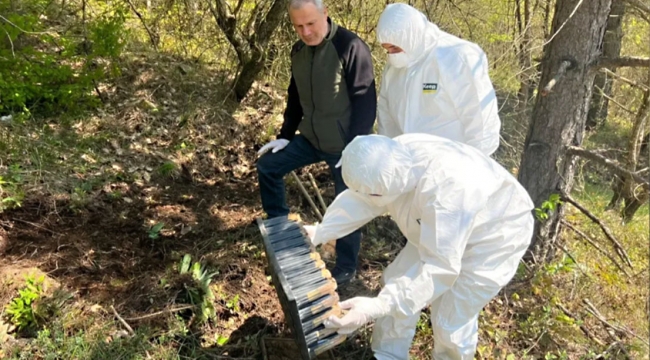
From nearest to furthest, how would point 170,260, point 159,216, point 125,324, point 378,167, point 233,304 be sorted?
point 378,167, point 125,324, point 233,304, point 170,260, point 159,216

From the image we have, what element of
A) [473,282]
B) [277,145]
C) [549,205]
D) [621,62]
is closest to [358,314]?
[473,282]

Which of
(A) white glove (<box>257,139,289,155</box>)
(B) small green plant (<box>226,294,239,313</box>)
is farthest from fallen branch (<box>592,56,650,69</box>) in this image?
(B) small green plant (<box>226,294,239,313</box>)

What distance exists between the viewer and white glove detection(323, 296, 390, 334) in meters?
1.89

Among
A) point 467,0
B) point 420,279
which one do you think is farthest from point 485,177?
point 467,0

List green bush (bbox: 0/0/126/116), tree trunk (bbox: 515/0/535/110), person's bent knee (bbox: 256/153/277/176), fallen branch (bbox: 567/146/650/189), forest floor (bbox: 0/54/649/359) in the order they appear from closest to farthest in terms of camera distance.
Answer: forest floor (bbox: 0/54/649/359), tree trunk (bbox: 515/0/535/110), fallen branch (bbox: 567/146/650/189), person's bent knee (bbox: 256/153/277/176), green bush (bbox: 0/0/126/116)

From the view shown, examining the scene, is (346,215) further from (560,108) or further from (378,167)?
(560,108)

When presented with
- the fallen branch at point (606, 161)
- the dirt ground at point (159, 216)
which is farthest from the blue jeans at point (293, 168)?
the fallen branch at point (606, 161)

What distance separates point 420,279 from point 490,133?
1.06 meters

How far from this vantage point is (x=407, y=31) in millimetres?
2500

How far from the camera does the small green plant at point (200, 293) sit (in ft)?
9.31

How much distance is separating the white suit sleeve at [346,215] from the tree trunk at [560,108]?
1680 mm

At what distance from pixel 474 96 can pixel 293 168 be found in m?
1.24

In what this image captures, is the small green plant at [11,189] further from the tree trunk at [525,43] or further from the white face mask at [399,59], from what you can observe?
the tree trunk at [525,43]

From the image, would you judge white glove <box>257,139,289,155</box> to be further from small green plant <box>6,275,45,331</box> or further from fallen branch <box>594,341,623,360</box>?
fallen branch <box>594,341,623,360</box>
